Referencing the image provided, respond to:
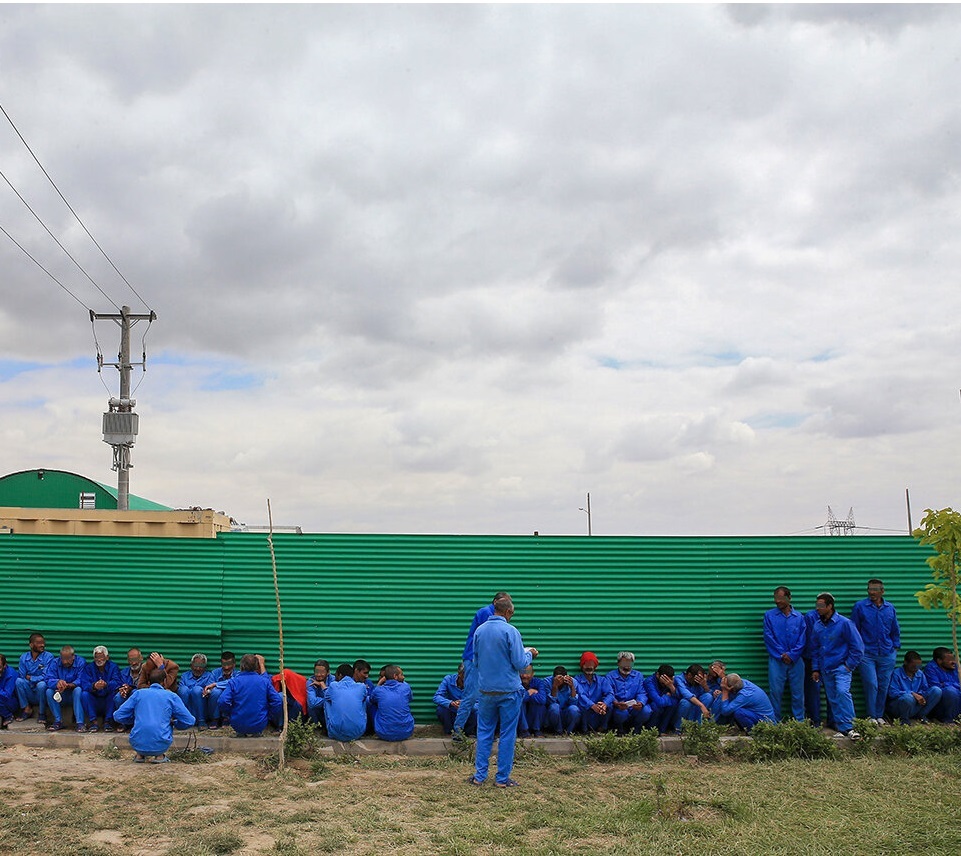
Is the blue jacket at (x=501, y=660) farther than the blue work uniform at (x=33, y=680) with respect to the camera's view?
No

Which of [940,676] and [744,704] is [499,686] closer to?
[744,704]

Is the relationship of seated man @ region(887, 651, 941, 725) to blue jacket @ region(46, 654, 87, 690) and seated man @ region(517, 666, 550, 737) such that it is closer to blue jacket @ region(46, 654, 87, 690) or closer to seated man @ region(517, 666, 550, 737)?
seated man @ region(517, 666, 550, 737)

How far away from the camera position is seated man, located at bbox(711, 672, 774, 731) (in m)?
8.80

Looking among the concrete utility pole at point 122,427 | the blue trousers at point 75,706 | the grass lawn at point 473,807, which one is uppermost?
the concrete utility pole at point 122,427

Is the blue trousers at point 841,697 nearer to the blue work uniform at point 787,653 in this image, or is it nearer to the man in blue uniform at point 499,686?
the blue work uniform at point 787,653

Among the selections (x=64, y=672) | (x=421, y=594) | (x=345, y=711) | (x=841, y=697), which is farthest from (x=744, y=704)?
(x=64, y=672)

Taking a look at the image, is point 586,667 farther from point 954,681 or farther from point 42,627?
point 42,627

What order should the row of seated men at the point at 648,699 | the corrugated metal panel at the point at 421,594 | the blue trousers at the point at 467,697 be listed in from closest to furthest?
the blue trousers at the point at 467,697 → the row of seated men at the point at 648,699 → the corrugated metal panel at the point at 421,594

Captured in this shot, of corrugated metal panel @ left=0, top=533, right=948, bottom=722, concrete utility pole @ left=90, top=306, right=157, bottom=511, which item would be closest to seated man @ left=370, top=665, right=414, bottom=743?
corrugated metal panel @ left=0, top=533, right=948, bottom=722

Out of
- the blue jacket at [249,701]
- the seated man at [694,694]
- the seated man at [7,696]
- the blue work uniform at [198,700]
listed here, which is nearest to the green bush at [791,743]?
the seated man at [694,694]

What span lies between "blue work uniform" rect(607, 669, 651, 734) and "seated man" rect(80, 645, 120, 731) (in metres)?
5.16

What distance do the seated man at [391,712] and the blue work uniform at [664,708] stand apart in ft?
8.18

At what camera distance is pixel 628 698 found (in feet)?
30.4

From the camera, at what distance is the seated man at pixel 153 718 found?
25.4 ft
